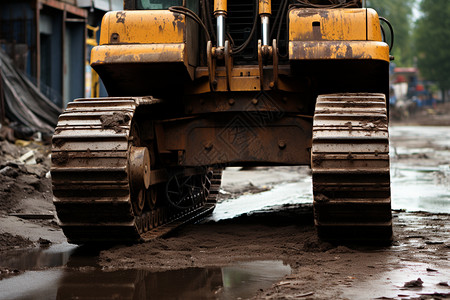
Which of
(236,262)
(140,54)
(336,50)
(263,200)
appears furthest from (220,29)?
(263,200)

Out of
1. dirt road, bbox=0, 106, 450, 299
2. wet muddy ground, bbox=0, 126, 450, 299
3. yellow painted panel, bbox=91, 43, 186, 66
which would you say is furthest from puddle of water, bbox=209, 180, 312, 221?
yellow painted panel, bbox=91, 43, 186, 66

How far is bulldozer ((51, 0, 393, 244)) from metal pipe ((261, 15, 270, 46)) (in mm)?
11

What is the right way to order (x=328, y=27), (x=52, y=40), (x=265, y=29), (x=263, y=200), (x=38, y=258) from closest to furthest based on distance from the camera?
(x=38, y=258) < (x=328, y=27) < (x=265, y=29) < (x=263, y=200) < (x=52, y=40)

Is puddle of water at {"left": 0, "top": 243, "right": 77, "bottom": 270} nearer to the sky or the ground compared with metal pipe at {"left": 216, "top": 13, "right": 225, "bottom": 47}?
nearer to the ground

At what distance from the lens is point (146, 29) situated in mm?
8023

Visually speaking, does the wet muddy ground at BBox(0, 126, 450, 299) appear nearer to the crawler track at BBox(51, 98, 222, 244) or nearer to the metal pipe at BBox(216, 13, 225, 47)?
the crawler track at BBox(51, 98, 222, 244)

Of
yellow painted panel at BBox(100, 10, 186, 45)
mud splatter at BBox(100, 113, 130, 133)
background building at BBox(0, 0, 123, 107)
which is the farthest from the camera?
background building at BBox(0, 0, 123, 107)

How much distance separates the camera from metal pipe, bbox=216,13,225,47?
8398 mm

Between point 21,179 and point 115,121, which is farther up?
point 115,121

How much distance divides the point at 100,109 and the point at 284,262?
7.44ft

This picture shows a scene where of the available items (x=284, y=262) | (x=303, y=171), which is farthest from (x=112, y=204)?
(x=303, y=171)

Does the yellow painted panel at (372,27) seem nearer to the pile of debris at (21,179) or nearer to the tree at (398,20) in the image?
the pile of debris at (21,179)

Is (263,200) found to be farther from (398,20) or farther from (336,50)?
(398,20)

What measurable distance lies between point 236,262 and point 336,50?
2379mm
